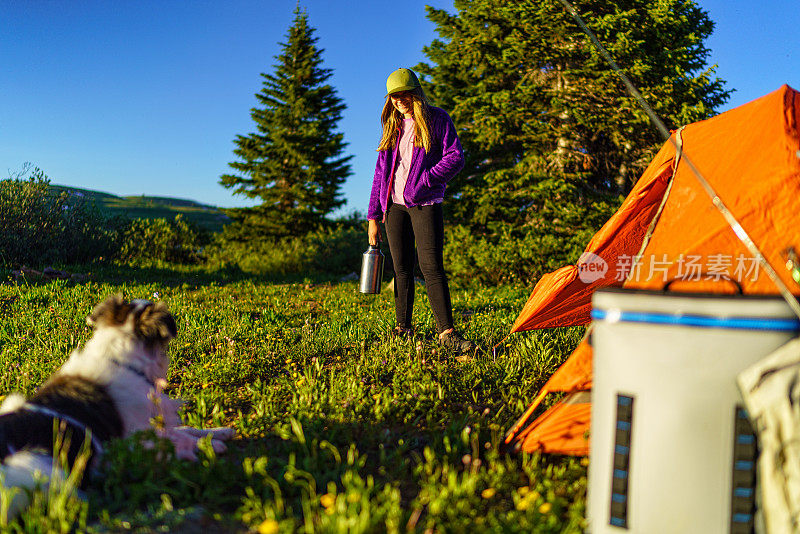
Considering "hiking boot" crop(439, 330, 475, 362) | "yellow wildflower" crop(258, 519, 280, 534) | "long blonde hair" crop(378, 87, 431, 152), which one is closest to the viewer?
"yellow wildflower" crop(258, 519, 280, 534)

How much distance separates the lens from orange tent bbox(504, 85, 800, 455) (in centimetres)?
255

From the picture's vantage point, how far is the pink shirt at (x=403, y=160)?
4.47 m

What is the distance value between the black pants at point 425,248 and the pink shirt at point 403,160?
104mm

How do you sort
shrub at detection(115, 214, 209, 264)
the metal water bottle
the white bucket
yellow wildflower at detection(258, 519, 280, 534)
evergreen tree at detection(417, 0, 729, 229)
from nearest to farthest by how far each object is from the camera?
the white bucket → yellow wildflower at detection(258, 519, 280, 534) → the metal water bottle → evergreen tree at detection(417, 0, 729, 229) → shrub at detection(115, 214, 209, 264)

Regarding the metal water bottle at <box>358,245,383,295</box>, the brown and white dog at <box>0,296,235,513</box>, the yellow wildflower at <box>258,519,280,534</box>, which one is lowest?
the yellow wildflower at <box>258,519,280,534</box>

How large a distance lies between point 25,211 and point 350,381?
10438 millimetres

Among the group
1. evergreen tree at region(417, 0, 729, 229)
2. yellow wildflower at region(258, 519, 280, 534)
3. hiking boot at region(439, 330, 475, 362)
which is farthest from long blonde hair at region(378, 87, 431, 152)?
evergreen tree at region(417, 0, 729, 229)

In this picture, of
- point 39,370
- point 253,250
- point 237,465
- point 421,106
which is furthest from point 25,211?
point 237,465

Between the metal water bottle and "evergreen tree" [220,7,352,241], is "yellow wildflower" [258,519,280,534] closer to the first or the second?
the metal water bottle

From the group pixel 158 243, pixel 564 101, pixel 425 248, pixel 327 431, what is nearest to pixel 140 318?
pixel 327 431

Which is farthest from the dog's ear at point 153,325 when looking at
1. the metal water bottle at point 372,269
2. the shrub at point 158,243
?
the shrub at point 158,243

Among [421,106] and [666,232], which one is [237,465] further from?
[421,106]

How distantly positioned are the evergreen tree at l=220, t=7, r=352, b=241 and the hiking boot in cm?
1474

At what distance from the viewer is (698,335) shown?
1663mm
